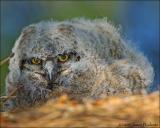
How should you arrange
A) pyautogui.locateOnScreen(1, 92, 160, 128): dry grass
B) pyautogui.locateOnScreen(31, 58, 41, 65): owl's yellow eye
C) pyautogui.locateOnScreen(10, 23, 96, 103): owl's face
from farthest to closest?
pyautogui.locateOnScreen(31, 58, 41, 65): owl's yellow eye
pyautogui.locateOnScreen(10, 23, 96, 103): owl's face
pyautogui.locateOnScreen(1, 92, 160, 128): dry grass

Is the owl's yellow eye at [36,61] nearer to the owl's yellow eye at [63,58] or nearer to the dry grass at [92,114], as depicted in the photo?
the owl's yellow eye at [63,58]

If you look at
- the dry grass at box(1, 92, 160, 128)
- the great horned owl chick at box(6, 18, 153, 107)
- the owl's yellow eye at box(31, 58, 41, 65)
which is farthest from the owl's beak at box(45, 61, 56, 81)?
the dry grass at box(1, 92, 160, 128)

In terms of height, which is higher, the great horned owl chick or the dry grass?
the great horned owl chick

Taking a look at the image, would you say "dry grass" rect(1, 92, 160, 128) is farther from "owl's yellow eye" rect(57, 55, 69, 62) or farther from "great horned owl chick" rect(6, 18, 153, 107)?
"owl's yellow eye" rect(57, 55, 69, 62)

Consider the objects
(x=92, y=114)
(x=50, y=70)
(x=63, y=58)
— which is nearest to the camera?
(x=92, y=114)

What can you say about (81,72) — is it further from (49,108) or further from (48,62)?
(49,108)

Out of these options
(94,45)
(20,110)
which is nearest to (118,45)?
(94,45)

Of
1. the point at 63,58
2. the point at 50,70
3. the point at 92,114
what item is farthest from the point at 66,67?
the point at 92,114

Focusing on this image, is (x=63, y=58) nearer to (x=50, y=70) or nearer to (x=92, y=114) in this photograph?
(x=50, y=70)

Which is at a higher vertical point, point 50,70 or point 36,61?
point 36,61
